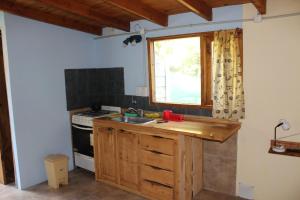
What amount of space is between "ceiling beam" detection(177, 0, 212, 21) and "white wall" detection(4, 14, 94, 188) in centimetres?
214

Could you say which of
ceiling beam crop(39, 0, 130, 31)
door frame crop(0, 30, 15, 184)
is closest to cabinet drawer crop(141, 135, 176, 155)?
ceiling beam crop(39, 0, 130, 31)

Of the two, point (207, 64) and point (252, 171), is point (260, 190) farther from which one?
point (207, 64)

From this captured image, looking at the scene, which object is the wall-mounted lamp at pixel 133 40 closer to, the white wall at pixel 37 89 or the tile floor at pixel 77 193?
the white wall at pixel 37 89

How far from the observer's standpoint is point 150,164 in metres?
3.10

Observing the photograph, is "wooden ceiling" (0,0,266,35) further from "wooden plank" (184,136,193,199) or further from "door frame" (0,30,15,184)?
"wooden plank" (184,136,193,199)

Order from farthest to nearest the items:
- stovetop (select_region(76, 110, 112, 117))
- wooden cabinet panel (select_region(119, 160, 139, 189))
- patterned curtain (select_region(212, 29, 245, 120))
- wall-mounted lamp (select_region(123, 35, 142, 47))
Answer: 1. stovetop (select_region(76, 110, 112, 117))
2. wall-mounted lamp (select_region(123, 35, 142, 47))
3. wooden cabinet panel (select_region(119, 160, 139, 189))
4. patterned curtain (select_region(212, 29, 245, 120))

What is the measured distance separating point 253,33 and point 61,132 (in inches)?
119

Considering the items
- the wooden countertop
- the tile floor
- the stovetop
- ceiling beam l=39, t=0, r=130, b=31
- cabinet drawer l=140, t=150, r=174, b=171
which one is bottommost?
the tile floor

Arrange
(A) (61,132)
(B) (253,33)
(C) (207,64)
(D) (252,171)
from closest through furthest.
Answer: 1. (B) (253,33)
2. (D) (252,171)
3. (C) (207,64)
4. (A) (61,132)

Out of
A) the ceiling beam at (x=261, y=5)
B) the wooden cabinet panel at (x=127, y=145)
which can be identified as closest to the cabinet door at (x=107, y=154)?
the wooden cabinet panel at (x=127, y=145)

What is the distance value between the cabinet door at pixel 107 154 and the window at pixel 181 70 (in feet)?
2.68

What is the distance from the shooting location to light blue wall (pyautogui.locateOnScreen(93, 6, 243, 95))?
9.95 feet

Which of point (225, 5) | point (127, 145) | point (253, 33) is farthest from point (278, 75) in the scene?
point (127, 145)

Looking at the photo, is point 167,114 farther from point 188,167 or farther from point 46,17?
point 46,17
